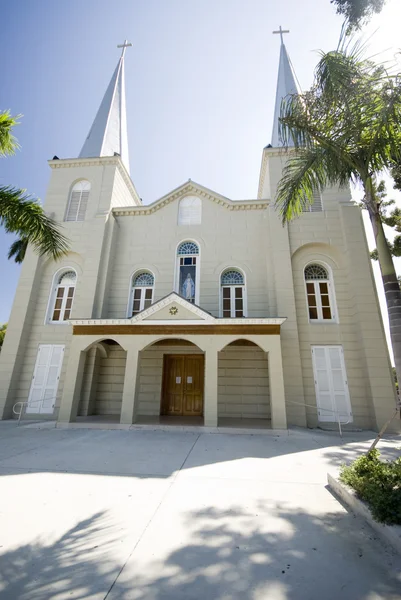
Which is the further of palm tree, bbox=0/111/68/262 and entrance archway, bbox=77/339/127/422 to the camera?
entrance archway, bbox=77/339/127/422

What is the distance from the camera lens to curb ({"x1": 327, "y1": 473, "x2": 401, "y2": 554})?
2.91m

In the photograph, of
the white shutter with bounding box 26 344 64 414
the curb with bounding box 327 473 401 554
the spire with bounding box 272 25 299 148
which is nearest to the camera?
the curb with bounding box 327 473 401 554

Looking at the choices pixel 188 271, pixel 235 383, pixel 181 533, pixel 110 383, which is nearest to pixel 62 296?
pixel 110 383

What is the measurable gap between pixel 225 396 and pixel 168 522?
8836 mm

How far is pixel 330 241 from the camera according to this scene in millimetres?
12867

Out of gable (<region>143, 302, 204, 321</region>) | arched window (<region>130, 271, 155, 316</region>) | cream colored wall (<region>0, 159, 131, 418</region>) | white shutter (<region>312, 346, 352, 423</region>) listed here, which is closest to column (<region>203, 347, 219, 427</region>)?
gable (<region>143, 302, 204, 321</region>)

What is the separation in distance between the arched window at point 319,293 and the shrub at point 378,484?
8.32 meters

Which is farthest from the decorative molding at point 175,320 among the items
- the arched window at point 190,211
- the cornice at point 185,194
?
the cornice at point 185,194

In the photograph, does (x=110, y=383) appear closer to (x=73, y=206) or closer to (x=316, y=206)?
(x=73, y=206)

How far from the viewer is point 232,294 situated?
43.0 ft

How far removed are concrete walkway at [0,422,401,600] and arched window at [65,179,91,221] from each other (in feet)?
39.9

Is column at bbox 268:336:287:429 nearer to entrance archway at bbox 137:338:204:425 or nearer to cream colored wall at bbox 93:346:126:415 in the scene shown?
entrance archway at bbox 137:338:204:425

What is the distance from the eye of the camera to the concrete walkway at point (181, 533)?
239 cm

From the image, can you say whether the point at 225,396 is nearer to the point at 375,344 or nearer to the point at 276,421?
the point at 276,421
